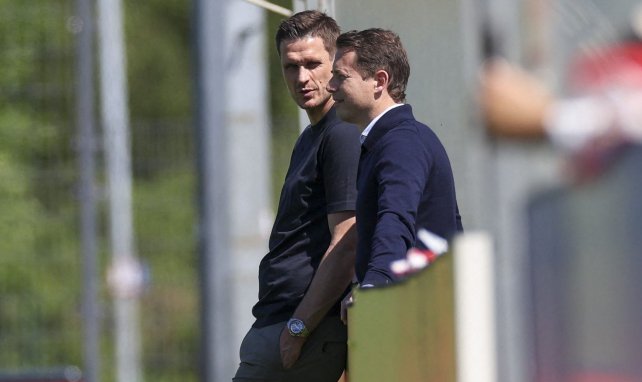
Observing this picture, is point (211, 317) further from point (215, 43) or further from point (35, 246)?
point (35, 246)

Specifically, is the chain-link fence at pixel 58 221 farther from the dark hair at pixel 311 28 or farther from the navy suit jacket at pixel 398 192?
the navy suit jacket at pixel 398 192

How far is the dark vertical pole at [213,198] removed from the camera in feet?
13.1

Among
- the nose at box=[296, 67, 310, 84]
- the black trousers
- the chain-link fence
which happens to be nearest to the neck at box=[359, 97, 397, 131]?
the nose at box=[296, 67, 310, 84]

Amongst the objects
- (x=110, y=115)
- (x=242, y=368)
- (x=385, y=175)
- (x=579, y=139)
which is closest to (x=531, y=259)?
(x=579, y=139)

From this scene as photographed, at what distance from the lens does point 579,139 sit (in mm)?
1979

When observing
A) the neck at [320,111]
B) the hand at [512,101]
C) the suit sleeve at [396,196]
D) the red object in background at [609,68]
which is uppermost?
the neck at [320,111]

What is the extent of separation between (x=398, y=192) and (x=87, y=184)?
575cm

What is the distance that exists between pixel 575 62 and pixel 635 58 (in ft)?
0.28

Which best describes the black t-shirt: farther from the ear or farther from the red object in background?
the red object in background

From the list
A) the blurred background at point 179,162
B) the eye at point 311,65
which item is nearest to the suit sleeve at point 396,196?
the blurred background at point 179,162

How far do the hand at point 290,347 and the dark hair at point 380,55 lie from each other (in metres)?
0.73

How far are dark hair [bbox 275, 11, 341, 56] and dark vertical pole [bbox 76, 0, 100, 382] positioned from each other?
16.0ft

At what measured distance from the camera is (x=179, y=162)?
9945mm

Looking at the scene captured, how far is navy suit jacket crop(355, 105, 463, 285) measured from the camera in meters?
3.55
